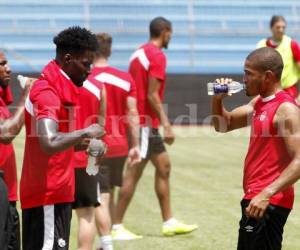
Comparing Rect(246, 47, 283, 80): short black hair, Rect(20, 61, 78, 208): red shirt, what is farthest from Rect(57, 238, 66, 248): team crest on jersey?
Rect(246, 47, 283, 80): short black hair

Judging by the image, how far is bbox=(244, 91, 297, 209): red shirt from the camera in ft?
18.0

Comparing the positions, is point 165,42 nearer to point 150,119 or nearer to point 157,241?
point 150,119

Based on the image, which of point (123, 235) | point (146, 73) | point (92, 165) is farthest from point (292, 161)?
point (146, 73)

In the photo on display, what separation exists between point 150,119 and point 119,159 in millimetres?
1085

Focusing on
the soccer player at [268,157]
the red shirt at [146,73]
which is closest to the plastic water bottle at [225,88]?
the soccer player at [268,157]

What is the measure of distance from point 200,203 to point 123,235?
7.61ft

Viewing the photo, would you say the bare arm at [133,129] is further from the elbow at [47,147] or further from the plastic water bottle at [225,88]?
the elbow at [47,147]

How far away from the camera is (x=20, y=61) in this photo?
25.6 meters

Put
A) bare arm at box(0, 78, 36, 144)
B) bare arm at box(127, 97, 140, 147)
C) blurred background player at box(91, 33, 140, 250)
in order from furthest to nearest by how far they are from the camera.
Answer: bare arm at box(127, 97, 140, 147), blurred background player at box(91, 33, 140, 250), bare arm at box(0, 78, 36, 144)

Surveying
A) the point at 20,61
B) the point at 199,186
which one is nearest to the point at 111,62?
the point at 20,61

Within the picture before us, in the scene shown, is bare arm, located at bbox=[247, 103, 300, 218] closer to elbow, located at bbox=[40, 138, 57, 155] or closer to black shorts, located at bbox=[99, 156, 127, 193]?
elbow, located at bbox=[40, 138, 57, 155]

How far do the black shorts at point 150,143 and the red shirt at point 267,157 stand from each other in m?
4.09

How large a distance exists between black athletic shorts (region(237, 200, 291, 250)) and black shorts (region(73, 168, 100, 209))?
5.83ft

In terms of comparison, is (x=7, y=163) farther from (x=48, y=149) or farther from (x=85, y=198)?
(x=48, y=149)
